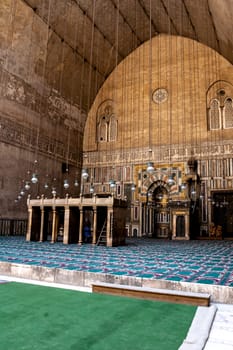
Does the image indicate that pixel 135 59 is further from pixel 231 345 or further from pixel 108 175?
pixel 231 345

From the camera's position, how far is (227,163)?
45.6 ft

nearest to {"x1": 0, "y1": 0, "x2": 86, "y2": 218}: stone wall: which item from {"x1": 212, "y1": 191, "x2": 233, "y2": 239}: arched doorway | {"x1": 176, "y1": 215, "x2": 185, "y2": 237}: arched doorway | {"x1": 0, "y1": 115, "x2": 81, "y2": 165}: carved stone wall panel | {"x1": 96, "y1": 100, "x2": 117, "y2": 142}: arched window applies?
{"x1": 0, "y1": 115, "x2": 81, "y2": 165}: carved stone wall panel

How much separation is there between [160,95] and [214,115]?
3.01 m

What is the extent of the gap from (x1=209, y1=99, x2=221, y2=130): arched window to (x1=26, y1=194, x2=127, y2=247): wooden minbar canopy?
7.48 meters

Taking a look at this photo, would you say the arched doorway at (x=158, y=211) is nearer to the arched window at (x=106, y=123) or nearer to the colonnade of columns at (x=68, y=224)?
the arched window at (x=106, y=123)

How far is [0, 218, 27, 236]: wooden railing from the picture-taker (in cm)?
1238

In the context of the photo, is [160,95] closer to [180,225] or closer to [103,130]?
[103,130]

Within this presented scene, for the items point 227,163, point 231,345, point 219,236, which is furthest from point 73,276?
point 227,163

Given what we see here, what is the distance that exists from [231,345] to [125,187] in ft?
45.8

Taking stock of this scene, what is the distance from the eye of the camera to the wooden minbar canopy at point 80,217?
8797mm

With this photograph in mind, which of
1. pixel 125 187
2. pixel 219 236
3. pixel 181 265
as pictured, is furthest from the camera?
pixel 125 187

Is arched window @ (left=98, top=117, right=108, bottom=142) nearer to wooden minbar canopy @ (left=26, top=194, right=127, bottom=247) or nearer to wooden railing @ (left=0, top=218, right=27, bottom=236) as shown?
wooden railing @ (left=0, top=218, right=27, bottom=236)

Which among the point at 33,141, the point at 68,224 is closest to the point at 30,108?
the point at 33,141

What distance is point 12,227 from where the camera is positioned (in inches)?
503
